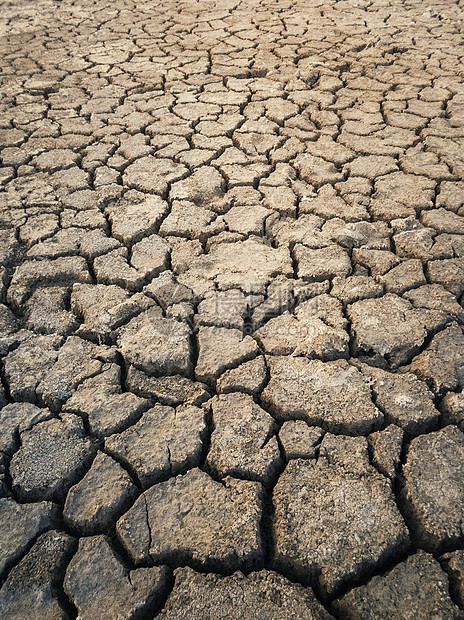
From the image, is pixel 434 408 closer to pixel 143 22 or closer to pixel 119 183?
pixel 119 183

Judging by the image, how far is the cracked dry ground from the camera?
1154 mm

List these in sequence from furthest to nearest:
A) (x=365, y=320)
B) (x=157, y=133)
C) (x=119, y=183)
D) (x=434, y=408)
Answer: (x=157, y=133), (x=119, y=183), (x=365, y=320), (x=434, y=408)

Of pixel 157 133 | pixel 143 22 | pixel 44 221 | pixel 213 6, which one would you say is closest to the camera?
pixel 44 221

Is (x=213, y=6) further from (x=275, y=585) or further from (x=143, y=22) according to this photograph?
(x=275, y=585)

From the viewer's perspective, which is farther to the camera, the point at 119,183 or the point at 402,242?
the point at 119,183

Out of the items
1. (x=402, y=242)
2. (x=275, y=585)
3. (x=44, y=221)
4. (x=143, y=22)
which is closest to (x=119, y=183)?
(x=44, y=221)

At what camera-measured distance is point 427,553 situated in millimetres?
1147

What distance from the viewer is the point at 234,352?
5.63ft

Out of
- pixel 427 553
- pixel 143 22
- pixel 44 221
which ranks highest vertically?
pixel 143 22

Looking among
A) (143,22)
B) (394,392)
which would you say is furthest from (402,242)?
(143,22)

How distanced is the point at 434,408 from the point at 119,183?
210 centimetres

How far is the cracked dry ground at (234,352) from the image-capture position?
1154 mm

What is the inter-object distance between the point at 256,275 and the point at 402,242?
0.74 metres

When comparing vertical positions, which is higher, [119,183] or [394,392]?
[119,183]
